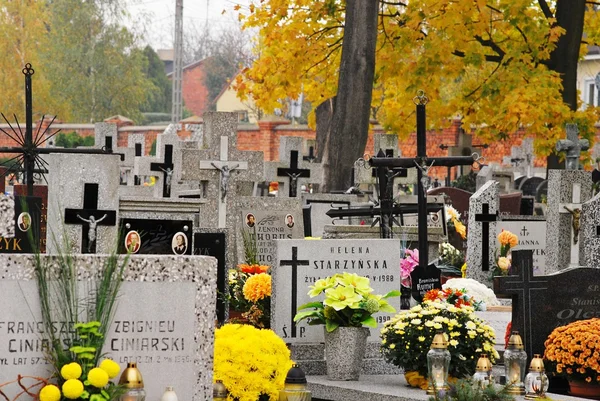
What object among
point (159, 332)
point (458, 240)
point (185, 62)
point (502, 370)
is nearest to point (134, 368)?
point (159, 332)

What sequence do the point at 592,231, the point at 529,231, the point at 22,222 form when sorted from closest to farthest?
1. the point at 22,222
2. the point at 592,231
3. the point at 529,231

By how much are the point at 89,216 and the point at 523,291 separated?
127 inches

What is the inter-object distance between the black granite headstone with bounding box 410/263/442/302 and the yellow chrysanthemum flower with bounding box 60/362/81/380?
5.62m

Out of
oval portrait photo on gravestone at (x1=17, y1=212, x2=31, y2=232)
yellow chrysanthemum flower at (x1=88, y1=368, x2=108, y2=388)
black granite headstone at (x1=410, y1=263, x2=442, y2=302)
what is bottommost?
yellow chrysanthemum flower at (x1=88, y1=368, x2=108, y2=388)

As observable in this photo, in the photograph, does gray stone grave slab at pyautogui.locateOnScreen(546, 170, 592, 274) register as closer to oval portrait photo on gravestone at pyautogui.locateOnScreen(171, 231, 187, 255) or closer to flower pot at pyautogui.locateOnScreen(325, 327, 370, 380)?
oval portrait photo on gravestone at pyautogui.locateOnScreen(171, 231, 187, 255)

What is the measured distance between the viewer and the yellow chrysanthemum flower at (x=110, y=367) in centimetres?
625

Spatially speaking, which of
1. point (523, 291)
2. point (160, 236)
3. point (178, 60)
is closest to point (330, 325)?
point (523, 291)

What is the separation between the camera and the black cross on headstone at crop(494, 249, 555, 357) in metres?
9.68

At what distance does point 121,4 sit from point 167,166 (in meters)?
50.6

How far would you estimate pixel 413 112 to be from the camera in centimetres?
2516

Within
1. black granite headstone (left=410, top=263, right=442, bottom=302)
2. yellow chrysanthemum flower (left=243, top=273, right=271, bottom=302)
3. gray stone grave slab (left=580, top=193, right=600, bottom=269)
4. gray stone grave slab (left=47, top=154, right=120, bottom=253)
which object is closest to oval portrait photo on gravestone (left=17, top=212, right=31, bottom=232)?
gray stone grave slab (left=47, top=154, right=120, bottom=253)

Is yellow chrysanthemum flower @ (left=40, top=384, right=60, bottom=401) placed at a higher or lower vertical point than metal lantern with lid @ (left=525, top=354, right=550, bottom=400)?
higher

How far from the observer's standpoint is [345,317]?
31.3ft

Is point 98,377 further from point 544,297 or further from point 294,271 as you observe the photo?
point 544,297
